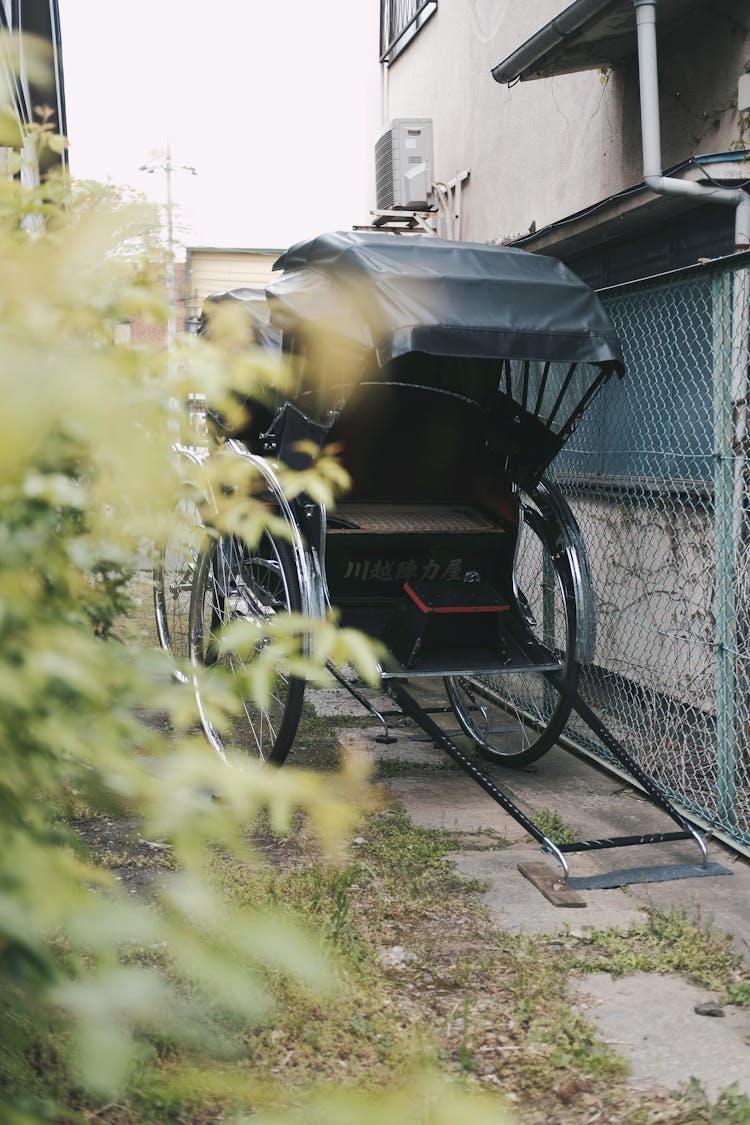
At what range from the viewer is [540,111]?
7531 millimetres

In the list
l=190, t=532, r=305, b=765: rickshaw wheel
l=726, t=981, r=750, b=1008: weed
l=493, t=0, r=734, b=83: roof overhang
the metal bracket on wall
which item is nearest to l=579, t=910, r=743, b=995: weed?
l=726, t=981, r=750, b=1008: weed

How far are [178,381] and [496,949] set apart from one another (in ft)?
7.82

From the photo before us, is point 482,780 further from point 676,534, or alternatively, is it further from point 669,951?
point 676,534

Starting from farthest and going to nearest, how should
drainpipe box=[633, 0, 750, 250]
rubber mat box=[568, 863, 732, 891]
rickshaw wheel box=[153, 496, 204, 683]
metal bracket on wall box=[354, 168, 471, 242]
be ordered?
metal bracket on wall box=[354, 168, 471, 242]
rickshaw wheel box=[153, 496, 204, 683]
drainpipe box=[633, 0, 750, 250]
rubber mat box=[568, 863, 732, 891]

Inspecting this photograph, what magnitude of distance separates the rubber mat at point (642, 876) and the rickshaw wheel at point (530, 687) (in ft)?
3.01

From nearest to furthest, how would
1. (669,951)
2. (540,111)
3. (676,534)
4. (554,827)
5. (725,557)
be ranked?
(669,951)
(725,557)
(554,827)
(676,534)
(540,111)

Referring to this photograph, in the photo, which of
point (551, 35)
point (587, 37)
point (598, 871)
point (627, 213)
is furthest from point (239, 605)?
point (587, 37)

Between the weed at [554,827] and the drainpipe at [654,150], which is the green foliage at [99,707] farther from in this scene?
the drainpipe at [654,150]

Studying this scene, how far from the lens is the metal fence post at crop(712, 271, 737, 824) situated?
13.1 ft

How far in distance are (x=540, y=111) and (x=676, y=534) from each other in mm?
3700

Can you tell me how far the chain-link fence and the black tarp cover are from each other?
425 millimetres

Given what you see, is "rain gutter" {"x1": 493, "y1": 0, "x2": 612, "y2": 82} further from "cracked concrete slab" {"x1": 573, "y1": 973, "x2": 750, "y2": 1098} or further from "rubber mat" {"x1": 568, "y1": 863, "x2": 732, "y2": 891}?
"cracked concrete slab" {"x1": 573, "y1": 973, "x2": 750, "y2": 1098}

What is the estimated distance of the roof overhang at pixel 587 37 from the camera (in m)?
5.17

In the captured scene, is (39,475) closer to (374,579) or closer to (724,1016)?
(724,1016)
